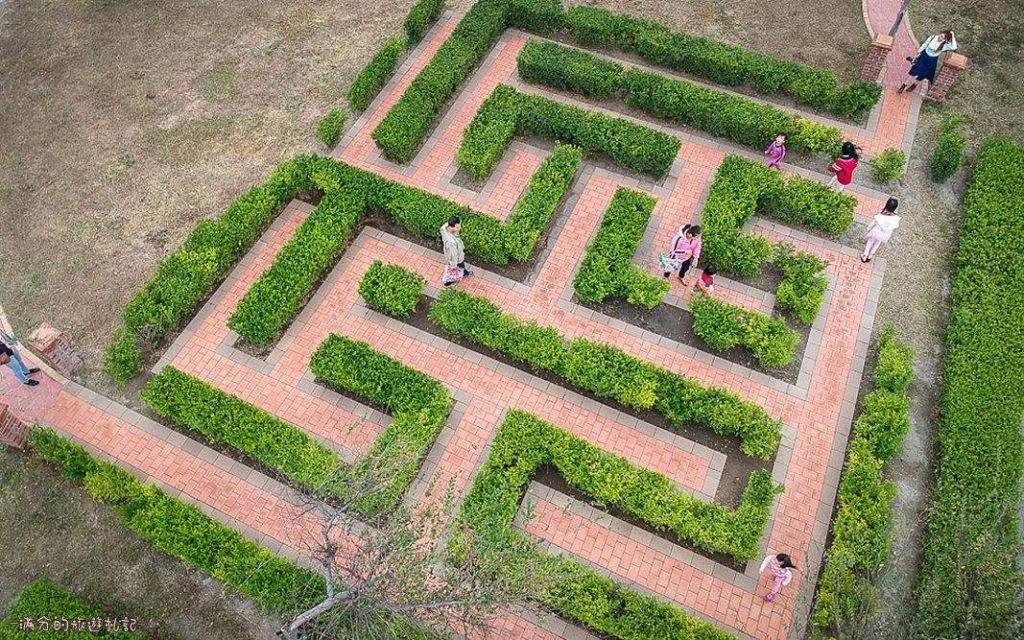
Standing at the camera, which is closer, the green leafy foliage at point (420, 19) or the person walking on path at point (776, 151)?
the person walking on path at point (776, 151)

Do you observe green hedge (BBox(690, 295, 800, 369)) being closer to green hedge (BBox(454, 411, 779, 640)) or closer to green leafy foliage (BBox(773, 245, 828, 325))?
green leafy foliage (BBox(773, 245, 828, 325))

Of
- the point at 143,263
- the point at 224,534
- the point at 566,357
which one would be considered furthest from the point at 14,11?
the point at 566,357

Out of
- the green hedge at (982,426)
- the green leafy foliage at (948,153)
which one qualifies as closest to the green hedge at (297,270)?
the green hedge at (982,426)

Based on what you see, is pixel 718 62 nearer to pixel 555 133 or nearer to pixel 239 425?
pixel 555 133

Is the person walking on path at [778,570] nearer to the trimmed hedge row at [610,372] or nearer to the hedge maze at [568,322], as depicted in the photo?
the hedge maze at [568,322]

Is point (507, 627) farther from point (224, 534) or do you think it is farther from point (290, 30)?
point (290, 30)

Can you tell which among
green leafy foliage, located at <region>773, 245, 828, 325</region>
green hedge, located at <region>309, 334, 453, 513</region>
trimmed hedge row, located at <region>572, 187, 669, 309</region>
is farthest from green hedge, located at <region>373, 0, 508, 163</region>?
green leafy foliage, located at <region>773, 245, 828, 325</region>

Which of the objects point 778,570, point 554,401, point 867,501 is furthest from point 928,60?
point 778,570
